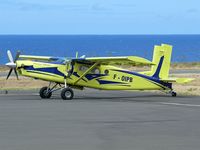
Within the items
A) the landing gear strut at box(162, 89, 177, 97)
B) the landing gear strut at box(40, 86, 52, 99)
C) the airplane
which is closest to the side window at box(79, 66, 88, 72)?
the airplane

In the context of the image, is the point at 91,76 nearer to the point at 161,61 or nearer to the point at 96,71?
the point at 96,71

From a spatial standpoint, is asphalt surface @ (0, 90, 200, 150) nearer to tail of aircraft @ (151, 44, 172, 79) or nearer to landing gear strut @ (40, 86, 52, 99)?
landing gear strut @ (40, 86, 52, 99)

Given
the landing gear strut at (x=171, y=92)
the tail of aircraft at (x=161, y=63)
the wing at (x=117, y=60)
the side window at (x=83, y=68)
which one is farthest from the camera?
the tail of aircraft at (x=161, y=63)

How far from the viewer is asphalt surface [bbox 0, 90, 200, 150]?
12312 mm

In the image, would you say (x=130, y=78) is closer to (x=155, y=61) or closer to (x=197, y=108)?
(x=155, y=61)

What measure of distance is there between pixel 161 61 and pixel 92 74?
133 inches

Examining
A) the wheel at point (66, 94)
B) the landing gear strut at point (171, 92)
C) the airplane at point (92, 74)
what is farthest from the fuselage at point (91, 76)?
the wheel at point (66, 94)

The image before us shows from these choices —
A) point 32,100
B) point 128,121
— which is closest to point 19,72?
point 32,100

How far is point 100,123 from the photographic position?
15914mm

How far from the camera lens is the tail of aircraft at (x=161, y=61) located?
26672 mm

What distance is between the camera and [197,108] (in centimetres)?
2025

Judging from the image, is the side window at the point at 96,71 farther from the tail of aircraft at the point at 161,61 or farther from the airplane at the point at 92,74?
the tail of aircraft at the point at 161,61

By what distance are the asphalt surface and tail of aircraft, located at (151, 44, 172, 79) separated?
200cm

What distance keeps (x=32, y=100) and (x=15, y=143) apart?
11531 millimetres
